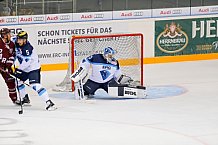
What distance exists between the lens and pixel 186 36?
1709 cm

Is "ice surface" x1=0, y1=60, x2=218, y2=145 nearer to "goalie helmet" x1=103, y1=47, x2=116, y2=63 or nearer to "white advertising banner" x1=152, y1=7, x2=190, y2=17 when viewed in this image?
"goalie helmet" x1=103, y1=47, x2=116, y2=63

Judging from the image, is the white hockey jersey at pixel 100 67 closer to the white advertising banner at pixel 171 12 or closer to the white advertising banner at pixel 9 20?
the white advertising banner at pixel 9 20

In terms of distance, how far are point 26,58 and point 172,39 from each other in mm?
5700

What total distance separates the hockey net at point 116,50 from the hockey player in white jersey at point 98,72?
56 cm

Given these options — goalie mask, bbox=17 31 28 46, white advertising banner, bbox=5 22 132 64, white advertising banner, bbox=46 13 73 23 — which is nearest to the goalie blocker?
goalie mask, bbox=17 31 28 46

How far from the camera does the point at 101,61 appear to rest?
12.7 m

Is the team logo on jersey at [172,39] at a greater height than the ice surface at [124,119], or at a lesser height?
greater

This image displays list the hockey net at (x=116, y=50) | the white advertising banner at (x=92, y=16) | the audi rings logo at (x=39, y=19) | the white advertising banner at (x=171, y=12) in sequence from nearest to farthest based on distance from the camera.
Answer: the hockey net at (x=116, y=50) < the audi rings logo at (x=39, y=19) < the white advertising banner at (x=92, y=16) < the white advertising banner at (x=171, y=12)

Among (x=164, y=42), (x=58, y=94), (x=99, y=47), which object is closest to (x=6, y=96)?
(x=58, y=94)

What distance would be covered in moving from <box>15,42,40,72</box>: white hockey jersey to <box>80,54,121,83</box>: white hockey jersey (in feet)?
3.34

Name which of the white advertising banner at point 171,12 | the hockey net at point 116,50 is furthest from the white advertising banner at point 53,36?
the hockey net at point 116,50

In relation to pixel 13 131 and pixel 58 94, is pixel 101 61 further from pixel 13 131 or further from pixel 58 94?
pixel 13 131

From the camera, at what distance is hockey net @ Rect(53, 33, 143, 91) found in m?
13.5

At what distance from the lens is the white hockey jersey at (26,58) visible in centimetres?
1182
